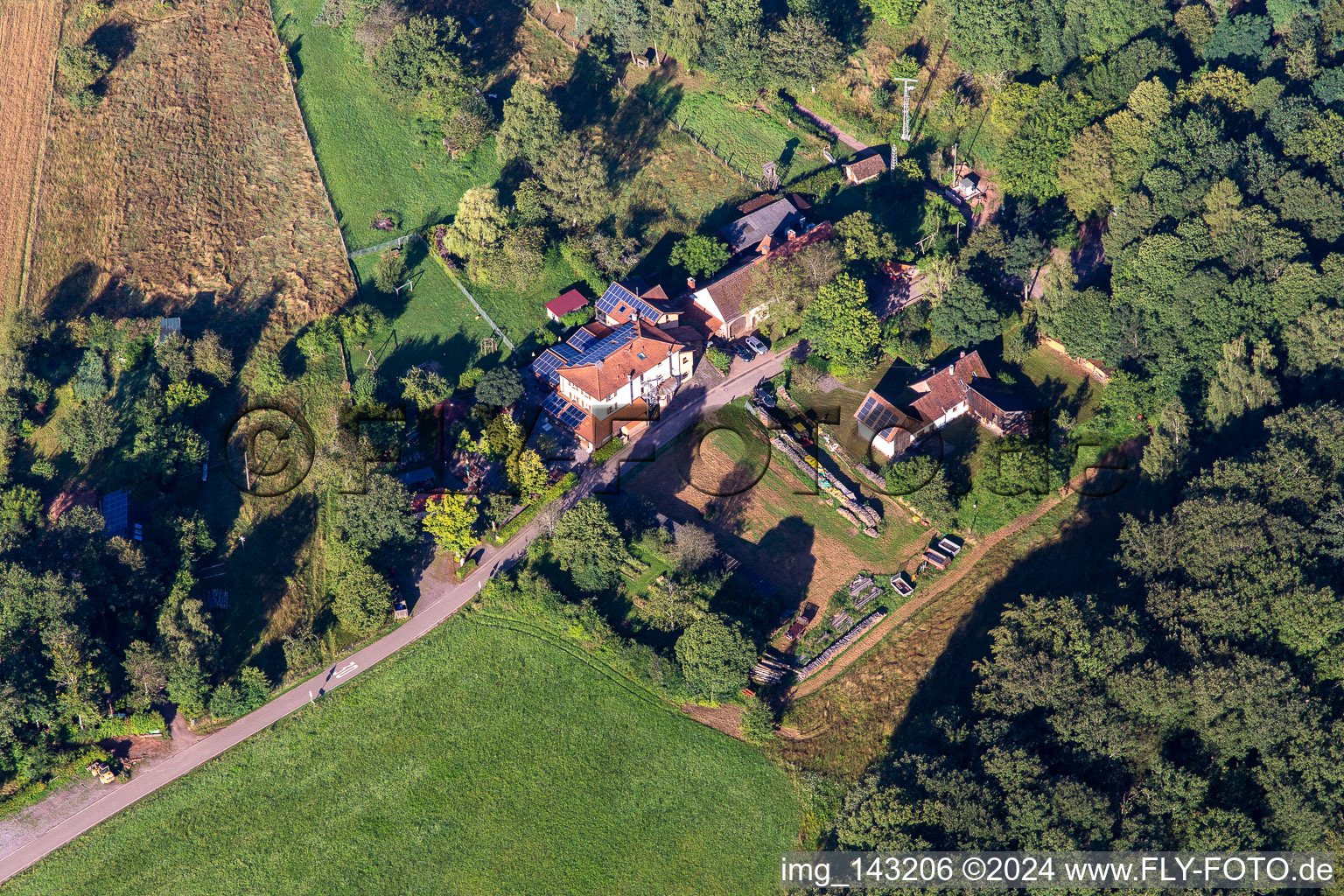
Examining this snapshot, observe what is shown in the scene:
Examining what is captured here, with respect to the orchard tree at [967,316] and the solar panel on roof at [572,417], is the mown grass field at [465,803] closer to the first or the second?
the solar panel on roof at [572,417]

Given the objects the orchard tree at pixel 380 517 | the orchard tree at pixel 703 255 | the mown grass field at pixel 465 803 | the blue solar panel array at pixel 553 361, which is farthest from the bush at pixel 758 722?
the orchard tree at pixel 703 255

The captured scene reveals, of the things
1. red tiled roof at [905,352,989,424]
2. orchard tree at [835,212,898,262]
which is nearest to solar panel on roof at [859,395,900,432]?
red tiled roof at [905,352,989,424]

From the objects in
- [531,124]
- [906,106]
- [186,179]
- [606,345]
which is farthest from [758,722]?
[186,179]

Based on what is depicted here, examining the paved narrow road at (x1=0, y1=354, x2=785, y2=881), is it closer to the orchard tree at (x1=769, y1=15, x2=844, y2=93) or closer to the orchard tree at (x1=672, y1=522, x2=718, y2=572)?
the orchard tree at (x1=672, y1=522, x2=718, y2=572)

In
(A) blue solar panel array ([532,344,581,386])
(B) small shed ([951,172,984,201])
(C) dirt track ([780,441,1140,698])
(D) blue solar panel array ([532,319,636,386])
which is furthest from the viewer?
(B) small shed ([951,172,984,201])

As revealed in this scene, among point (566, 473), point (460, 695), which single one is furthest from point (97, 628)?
point (566, 473)

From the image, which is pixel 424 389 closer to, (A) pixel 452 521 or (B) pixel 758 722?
(A) pixel 452 521
